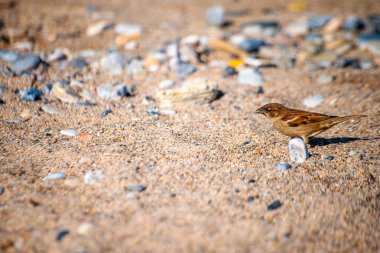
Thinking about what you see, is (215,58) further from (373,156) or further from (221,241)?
(221,241)

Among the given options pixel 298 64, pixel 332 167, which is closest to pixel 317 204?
pixel 332 167

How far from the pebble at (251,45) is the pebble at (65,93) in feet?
10.1

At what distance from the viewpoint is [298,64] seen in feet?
20.1

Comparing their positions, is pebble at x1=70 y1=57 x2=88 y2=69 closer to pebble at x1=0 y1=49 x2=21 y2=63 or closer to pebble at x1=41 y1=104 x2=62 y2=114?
pebble at x1=0 y1=49 x2=21 y2=63

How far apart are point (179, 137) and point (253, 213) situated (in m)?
1.45

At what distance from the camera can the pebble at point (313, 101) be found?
5.02 metres

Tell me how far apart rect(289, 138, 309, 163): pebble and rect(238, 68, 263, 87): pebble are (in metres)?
1.89

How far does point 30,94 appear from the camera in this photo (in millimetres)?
4645

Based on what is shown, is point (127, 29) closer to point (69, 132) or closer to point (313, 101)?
point (69, 132)

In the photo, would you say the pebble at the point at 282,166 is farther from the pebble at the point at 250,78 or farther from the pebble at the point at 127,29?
the pebble at the point at 127,29

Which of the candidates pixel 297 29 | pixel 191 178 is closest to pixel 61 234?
pixel 191 178

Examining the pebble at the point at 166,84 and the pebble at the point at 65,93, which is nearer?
the pebble at the point at 65,93

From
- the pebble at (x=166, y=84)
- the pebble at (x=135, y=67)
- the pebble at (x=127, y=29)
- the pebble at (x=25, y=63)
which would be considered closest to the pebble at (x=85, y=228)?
the pebble at (x=166, y=84)

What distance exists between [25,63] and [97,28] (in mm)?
2004
